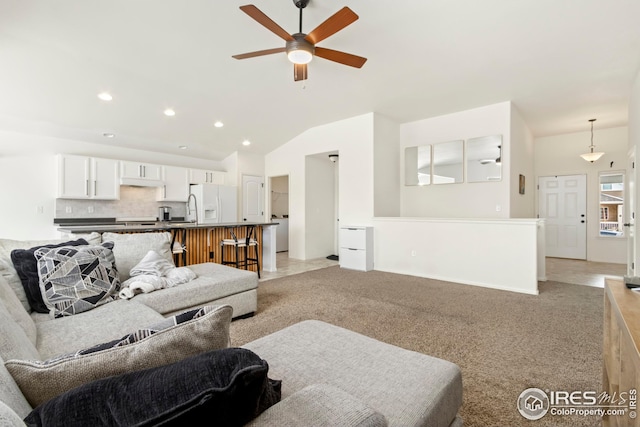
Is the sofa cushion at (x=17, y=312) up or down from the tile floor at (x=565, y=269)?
up

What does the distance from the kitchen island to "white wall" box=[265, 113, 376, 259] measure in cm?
136

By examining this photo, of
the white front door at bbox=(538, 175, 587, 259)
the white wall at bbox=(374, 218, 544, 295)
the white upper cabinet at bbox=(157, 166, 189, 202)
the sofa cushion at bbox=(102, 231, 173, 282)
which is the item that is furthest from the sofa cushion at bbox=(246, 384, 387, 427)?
the white front door at bbox=(538, 175, 587, 259)

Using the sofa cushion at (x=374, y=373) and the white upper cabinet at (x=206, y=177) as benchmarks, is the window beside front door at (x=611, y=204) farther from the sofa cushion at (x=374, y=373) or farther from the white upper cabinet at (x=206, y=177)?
the white upper cabinet at (x=206, y=177)

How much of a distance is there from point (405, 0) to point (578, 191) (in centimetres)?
645

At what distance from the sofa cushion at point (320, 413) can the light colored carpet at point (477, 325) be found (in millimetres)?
1236

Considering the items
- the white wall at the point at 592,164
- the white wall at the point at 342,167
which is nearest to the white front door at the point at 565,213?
the white wall at the point at 592,164

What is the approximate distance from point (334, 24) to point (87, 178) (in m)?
5.26

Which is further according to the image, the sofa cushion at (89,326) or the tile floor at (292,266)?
the tile floor at (292,266)

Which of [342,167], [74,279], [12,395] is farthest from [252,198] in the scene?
[12,395]

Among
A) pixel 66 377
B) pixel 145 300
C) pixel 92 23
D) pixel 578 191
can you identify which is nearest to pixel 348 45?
pixel 92 23

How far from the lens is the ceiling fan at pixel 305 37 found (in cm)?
238

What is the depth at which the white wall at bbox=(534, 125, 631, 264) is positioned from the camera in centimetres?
625

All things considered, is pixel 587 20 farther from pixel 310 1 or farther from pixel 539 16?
pixel 310 1

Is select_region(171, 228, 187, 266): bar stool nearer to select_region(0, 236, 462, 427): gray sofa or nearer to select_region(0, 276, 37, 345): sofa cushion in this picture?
select_region(0, 236, 462, 427): gray sofa
